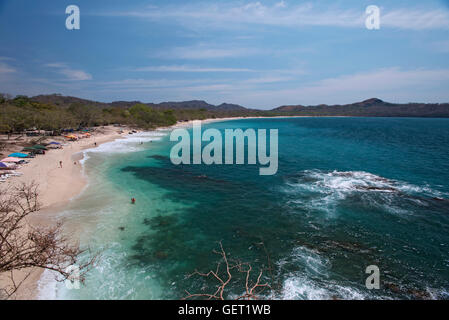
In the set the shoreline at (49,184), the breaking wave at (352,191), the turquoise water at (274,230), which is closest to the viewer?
the shoreline at (49,184)

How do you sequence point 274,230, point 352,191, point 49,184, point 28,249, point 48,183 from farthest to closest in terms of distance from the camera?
point 48,183 → point 49,184 → point 352,191 → point 274,230 → point 28,249

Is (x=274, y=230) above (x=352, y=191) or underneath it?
underneath

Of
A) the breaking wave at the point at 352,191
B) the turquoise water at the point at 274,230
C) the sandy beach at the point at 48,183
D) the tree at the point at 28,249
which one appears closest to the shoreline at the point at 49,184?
the sandy beach at the point at 48,183

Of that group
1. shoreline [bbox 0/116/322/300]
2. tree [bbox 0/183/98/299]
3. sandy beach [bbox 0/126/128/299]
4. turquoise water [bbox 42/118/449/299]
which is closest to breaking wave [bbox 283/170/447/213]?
turquoise water [bbox 42/118/449/299]

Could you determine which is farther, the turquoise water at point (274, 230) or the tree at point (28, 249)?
the turquoise water at point (274, 230)

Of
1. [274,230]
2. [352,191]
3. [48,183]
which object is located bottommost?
[274,230]

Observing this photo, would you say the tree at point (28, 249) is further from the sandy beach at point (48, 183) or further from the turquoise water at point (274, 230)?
the turquoise water at point (274, 230)

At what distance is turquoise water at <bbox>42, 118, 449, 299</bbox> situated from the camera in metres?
13.4

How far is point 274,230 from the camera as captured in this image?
19.1m

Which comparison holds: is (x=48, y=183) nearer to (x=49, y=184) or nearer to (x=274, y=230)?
(x=49, y=184)

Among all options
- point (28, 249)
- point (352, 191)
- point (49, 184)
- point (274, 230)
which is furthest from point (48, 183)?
point (352, 191)

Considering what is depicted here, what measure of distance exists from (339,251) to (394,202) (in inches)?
499

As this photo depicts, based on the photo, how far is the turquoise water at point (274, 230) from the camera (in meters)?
13.4
